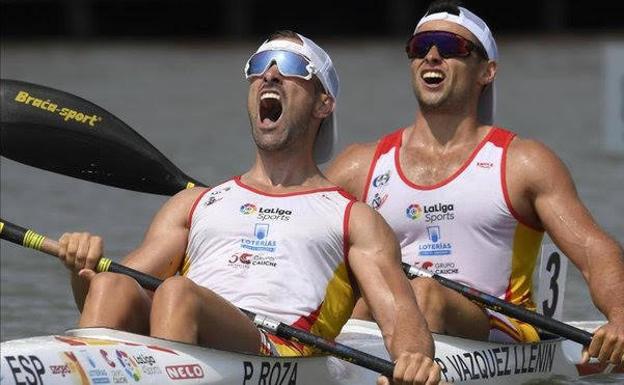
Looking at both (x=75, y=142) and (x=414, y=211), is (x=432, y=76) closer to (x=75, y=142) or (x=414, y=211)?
(x=414, y=211)

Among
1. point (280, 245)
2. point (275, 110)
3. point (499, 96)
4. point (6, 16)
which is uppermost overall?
point (6, 16)

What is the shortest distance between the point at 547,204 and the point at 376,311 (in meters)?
1.52

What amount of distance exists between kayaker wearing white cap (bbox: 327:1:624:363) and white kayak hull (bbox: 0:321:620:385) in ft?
2.35

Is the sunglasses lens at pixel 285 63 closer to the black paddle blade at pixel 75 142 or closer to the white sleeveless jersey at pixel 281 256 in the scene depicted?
the white sleeveless jersey at pixel 281 256

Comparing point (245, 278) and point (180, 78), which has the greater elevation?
point (180, 78)

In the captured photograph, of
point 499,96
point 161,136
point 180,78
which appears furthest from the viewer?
point 180,78

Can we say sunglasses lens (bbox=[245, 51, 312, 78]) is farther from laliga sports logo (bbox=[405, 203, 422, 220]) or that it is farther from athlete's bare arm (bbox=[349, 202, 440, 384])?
laliga sports logo (bbox=[405, 203, 422, 220])

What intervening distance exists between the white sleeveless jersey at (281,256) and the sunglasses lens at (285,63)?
456 mm

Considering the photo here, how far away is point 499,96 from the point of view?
25.4m

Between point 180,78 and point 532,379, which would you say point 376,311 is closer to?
point 532,379

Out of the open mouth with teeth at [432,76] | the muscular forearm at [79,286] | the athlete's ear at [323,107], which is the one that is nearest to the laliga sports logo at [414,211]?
the open mouth with teeth at [432,76]

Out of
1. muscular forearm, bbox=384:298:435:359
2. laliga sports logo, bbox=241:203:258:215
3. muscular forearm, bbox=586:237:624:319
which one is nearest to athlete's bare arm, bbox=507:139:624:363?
muscular forearm, bbox=586:237:624:319

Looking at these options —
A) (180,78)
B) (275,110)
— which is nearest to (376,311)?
(275,110)

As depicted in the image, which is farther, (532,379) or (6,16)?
(6,16)
